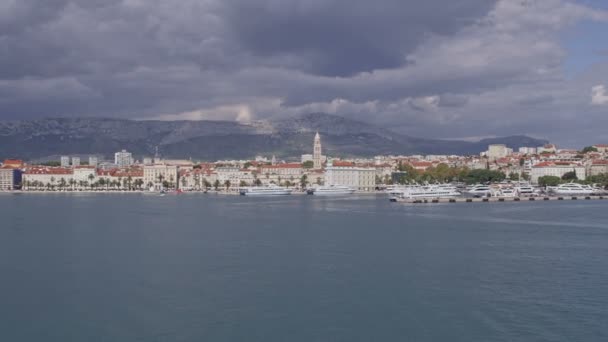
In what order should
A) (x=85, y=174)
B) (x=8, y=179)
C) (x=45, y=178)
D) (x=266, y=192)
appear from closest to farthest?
(x=266, y=192) < (x=8, y=179) < (x=45, y=178) < (x=85, y=174)

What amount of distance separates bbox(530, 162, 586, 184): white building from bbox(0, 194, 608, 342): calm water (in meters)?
42.5

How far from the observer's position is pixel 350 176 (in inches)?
2502

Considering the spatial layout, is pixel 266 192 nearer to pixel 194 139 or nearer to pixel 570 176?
pixel 570 176

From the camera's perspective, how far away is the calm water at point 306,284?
8.88 m

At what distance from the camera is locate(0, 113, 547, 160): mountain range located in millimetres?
155750

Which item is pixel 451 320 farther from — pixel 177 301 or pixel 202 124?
pixel 202 124

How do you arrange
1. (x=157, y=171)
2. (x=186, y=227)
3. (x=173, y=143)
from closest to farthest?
1. (x=186, y=227)
2. (x=157, y=171)
3. (x=173, y=143)

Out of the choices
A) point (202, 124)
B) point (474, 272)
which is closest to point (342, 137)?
point (202, 124)

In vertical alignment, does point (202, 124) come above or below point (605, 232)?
above

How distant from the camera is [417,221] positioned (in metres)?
24.1

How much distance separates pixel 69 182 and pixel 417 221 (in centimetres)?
5748

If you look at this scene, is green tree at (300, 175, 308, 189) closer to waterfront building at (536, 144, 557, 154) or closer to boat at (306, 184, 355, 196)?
boat at (306, 184, 355, 196)

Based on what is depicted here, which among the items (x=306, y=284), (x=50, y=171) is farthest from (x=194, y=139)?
(x=306, y=284)

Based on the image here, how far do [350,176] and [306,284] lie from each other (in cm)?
5213
